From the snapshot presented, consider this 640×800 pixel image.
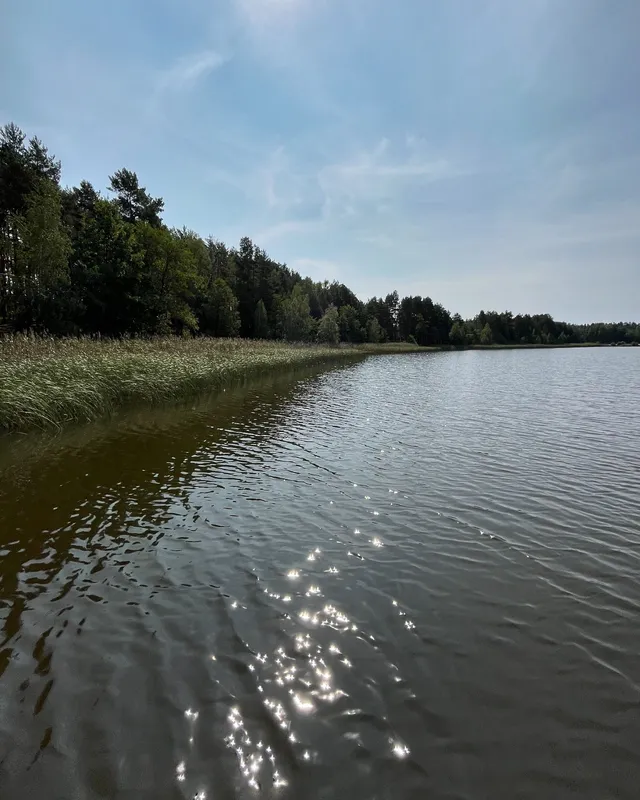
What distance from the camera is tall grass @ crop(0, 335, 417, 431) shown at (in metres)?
12.1

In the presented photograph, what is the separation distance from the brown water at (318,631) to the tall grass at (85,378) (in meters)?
3.36

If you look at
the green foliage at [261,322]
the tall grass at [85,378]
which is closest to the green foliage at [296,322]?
the green foliage at [261,322]

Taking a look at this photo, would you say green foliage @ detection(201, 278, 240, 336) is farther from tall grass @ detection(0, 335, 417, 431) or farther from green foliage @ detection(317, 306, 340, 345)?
tall grass @ detection(0, 335, 417, 431)

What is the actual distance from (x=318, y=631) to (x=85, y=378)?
1378 cm

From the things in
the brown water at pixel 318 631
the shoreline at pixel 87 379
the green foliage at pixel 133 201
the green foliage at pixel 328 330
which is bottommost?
the brown water at pixel 318 631

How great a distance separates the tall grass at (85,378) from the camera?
1209cm

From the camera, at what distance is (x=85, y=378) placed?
48.8 feet

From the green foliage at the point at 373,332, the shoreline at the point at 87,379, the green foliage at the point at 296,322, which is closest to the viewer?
the shoreline at the point at 87,379

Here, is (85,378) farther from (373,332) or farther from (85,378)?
(373,332)

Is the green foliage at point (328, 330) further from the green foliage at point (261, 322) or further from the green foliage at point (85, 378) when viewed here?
the green foliage at point (85, 378)

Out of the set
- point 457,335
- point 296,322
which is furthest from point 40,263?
point 457,335

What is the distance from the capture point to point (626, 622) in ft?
14.5

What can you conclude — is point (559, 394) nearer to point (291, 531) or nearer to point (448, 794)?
point (291, 531)

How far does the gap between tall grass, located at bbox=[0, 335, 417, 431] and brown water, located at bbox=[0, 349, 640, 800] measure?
3.36 meters
